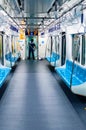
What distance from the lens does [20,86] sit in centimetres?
945

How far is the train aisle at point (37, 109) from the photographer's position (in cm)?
528

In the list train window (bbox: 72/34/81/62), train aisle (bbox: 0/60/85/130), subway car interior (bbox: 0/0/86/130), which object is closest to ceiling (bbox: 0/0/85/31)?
subway car interior (bbox: 0/0/86/130)

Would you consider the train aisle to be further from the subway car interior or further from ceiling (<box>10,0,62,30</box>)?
ceiling (<box>10,0,62,30</box>)

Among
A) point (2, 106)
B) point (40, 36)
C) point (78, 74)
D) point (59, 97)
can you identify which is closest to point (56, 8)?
point (78, 74)

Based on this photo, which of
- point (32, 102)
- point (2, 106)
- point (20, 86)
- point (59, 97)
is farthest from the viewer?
point (20, 86)

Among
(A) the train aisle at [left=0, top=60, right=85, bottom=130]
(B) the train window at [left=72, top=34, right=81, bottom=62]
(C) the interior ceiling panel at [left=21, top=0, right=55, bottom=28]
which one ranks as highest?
(C) the interior ceiling panel at [left=21, top=0, right=55, bottom=28]

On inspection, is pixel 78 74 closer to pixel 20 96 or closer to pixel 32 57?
pixel 20 96

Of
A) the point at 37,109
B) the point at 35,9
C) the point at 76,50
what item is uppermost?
the point at 35,9

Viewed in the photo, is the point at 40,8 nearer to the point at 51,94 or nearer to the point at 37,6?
the point at 37,6

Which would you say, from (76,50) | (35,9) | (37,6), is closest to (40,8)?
(35,9)

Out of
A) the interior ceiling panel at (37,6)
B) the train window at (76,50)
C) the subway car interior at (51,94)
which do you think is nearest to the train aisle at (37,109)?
the subway car interior at (51,94)

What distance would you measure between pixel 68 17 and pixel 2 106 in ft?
18.8

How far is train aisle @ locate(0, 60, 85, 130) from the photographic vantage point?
528 cm

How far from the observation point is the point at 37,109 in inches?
254
